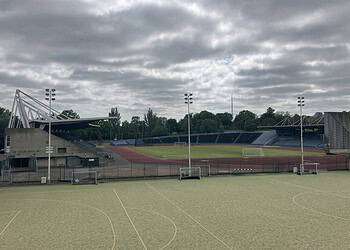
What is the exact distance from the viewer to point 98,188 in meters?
35.8

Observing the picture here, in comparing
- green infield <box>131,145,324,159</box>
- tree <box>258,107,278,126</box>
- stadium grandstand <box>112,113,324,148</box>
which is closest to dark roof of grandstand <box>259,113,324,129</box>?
stadium grandstand <box>112,113,324,148</box>

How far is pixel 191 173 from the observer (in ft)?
147

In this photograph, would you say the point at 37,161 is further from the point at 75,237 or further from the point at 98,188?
the point at 75,237

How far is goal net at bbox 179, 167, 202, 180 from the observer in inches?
1658

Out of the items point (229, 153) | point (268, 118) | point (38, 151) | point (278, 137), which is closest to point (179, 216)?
point (38, 151)

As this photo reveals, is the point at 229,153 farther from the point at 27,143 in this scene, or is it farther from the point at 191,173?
the point at 27,143

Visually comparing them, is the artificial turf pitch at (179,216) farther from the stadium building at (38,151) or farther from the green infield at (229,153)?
the green infield at (229,153)

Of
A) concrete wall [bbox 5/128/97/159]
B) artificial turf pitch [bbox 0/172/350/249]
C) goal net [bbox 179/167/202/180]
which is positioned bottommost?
artificial turf pitch [bbox 0/172/350/249]

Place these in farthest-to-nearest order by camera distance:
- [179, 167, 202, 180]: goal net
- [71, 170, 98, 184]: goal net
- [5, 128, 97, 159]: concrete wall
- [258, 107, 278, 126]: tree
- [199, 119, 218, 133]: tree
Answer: [199, 119, 218, 133]: tree
[258, 107, 278, 126]: tree
[5, 128, 97, 159]: concrete wall
[179, 167, 202, 180]: goal net
[71, 170, 98, 184]: goal net

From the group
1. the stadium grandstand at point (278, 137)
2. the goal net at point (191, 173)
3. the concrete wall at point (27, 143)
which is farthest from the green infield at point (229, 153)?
the goal net at point (191, 173)

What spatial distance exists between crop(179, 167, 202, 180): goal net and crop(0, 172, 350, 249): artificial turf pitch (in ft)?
17.6

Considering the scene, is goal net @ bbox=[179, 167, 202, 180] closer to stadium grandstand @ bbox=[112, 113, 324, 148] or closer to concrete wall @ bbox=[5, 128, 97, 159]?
concrete wall @ bbox=[5, 128, 97, 159]

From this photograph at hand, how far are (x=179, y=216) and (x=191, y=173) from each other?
2282 cm

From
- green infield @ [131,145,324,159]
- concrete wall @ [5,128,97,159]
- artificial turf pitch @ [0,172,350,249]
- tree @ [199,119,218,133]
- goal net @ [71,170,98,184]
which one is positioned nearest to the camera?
artificial turf pitch @ [0,172,350,249]
